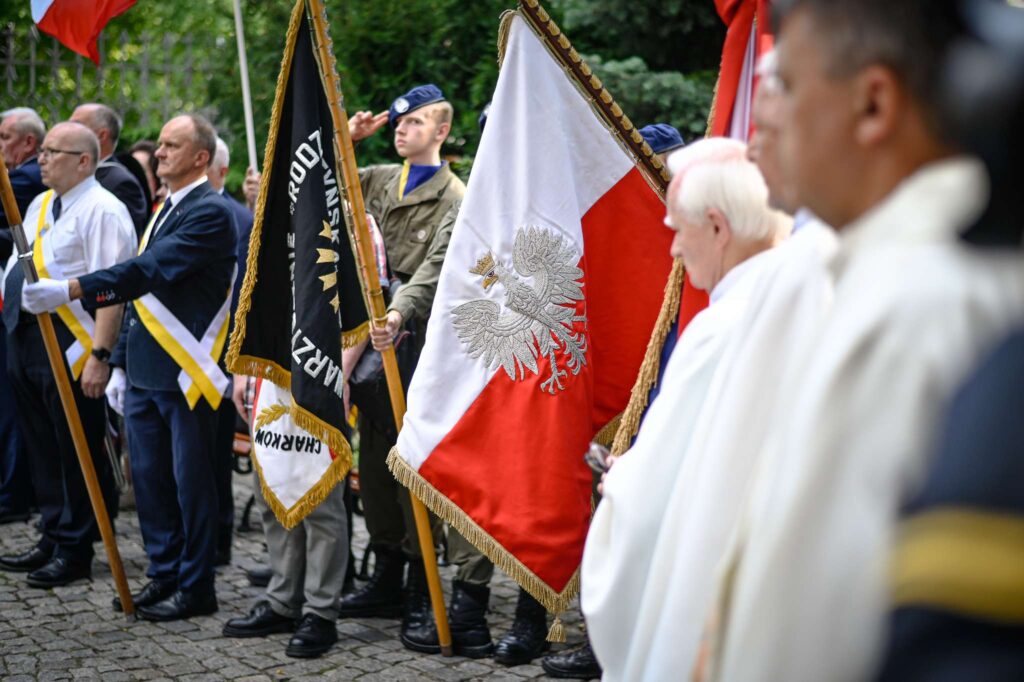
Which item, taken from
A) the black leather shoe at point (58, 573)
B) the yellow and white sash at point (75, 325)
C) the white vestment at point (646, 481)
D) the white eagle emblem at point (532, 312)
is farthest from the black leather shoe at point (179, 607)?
the white vestment at point (646, 481)

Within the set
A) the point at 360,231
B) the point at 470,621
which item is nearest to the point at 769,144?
the point at 360,231

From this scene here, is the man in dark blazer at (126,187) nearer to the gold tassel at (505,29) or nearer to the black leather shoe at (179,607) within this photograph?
the black leather shoe at (179,607)

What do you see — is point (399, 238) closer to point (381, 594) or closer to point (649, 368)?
point (381, 594)

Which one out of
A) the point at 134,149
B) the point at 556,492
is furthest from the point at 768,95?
the point at 134,149

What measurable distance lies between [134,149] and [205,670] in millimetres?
4681

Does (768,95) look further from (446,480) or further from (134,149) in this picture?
(134,149)

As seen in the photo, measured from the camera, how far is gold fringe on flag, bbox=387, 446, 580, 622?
4203 millimetres

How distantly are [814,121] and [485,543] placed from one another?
307 centimetres

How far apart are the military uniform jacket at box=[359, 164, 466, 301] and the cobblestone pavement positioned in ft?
5.49

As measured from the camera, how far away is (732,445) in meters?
1.92

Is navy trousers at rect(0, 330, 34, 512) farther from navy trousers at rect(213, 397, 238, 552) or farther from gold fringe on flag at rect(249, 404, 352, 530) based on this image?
gold fringe on flag at rect(249, 404, 352, 530)

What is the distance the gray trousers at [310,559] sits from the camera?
16.0 ft

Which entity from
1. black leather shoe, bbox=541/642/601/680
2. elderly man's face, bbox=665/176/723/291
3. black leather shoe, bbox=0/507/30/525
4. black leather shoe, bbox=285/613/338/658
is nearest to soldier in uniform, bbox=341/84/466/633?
black leather shoe, bbox=285/613/338/658

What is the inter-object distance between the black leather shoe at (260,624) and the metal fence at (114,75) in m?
7.21
